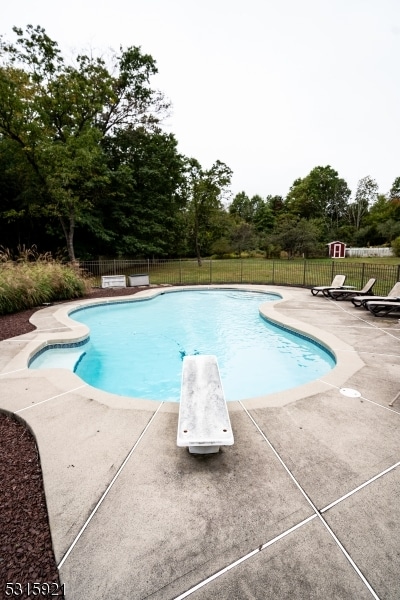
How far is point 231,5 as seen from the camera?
9.93 metres

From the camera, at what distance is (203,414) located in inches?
113

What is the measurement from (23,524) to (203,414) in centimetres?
161

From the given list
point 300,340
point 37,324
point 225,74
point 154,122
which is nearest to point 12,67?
point 154,122

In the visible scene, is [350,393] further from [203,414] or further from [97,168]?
[97,168]

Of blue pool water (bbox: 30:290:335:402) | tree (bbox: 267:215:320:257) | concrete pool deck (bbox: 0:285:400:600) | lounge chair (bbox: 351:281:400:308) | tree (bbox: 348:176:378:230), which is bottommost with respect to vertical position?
blue pool water (bbox: 30:290:335:402)

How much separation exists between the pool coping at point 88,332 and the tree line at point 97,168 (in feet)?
32.7

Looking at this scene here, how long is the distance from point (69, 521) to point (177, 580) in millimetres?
878

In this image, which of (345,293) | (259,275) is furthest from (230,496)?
(259,275)

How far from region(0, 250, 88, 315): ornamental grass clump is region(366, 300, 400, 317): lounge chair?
1101 cm

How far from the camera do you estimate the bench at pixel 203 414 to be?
8.25ft

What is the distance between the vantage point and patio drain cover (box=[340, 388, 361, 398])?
12.3 feet

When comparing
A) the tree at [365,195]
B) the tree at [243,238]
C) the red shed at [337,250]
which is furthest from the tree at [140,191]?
the tree at [365,195]

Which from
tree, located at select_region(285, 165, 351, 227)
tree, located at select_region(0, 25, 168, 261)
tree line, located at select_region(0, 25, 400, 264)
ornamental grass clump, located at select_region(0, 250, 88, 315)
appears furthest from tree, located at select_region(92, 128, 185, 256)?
tree, located at select_region(285, 165, 351, 227)

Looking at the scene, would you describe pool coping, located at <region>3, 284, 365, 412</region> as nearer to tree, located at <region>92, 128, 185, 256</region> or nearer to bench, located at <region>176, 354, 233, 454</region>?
bench, located at <region>176, 354, 233, 454</region>
